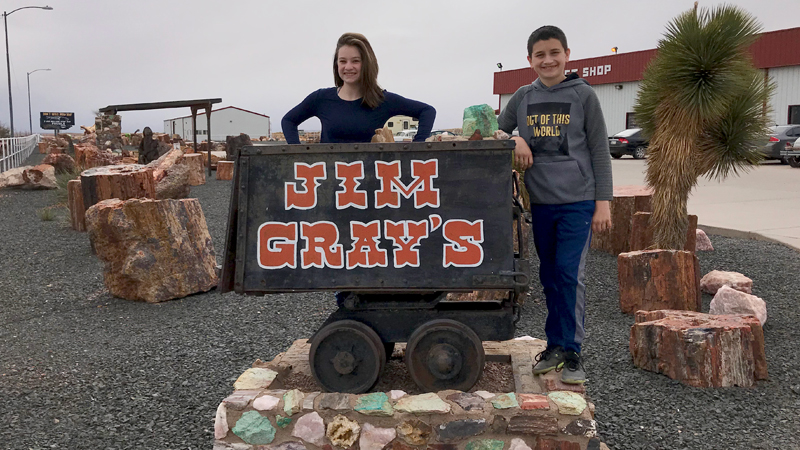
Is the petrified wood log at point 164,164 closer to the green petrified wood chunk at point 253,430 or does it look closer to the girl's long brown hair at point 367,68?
the girl's long brown hair at point 367,68

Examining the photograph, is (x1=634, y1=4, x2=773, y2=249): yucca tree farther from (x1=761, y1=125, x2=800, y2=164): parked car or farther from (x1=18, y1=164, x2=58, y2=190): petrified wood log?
(x1=761, y1=125, x2=800, y2=164): parked car

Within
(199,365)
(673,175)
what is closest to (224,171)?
(673,175)

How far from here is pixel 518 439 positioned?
2.86m

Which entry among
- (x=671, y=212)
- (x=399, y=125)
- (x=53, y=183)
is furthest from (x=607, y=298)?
(x=399, y=125)

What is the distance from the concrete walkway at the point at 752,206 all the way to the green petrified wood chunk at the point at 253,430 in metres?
6.26

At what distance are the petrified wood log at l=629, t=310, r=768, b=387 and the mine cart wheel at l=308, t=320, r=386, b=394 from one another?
1898 millimetres

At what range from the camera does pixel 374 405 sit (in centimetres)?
291

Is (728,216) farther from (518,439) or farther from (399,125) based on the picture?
(399,125)

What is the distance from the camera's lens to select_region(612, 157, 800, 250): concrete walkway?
29.1ft

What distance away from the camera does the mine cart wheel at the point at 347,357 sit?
308cm

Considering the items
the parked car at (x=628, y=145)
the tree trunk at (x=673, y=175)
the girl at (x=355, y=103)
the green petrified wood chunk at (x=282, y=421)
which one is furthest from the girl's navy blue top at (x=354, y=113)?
the parked car at (x=628, y=145)

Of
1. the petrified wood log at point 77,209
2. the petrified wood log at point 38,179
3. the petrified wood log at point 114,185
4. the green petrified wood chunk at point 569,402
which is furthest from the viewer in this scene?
the petrified wood log at point 38,179

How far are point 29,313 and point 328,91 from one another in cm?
411

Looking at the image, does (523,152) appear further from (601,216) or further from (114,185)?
(114,185)
